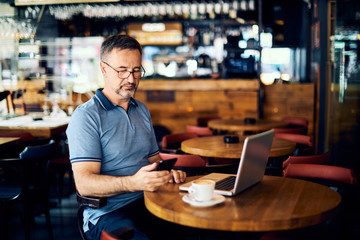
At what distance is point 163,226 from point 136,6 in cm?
751

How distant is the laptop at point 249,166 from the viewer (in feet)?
5.43

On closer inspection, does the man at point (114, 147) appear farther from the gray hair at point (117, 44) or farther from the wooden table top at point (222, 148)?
the wooden table top at point (222, 148)

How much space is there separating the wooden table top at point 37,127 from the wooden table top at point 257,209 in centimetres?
321

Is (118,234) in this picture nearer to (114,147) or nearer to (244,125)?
(114,147)

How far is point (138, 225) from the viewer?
2.08m

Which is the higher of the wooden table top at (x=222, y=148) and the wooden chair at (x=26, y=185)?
the wooden table top at (x=222, y=148)

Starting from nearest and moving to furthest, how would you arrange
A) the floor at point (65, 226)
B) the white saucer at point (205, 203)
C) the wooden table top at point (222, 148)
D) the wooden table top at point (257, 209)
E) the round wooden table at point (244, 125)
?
the wooden table top at point (257, 209), the white saucer at point (205, 203), the wooden table top at point (222, 148), the floor at point (65, 226), the round wooden table at point (244, 125)

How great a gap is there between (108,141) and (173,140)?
2.04 metres

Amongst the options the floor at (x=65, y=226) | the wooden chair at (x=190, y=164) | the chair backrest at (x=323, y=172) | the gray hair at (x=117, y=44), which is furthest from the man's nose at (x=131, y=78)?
the floor at (x=65, y=226)

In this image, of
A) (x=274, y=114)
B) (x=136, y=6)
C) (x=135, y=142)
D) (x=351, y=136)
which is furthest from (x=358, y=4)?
(x=136, y=6)

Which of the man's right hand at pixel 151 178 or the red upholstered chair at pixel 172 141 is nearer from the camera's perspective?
the man's right hand at pixel 151 178

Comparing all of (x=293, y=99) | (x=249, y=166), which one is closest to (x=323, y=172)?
(x=249, y=166)

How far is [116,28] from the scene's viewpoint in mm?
9938

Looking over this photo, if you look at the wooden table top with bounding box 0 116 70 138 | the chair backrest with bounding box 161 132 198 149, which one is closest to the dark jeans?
the chair backrest with bounding box 161 132 198 149
